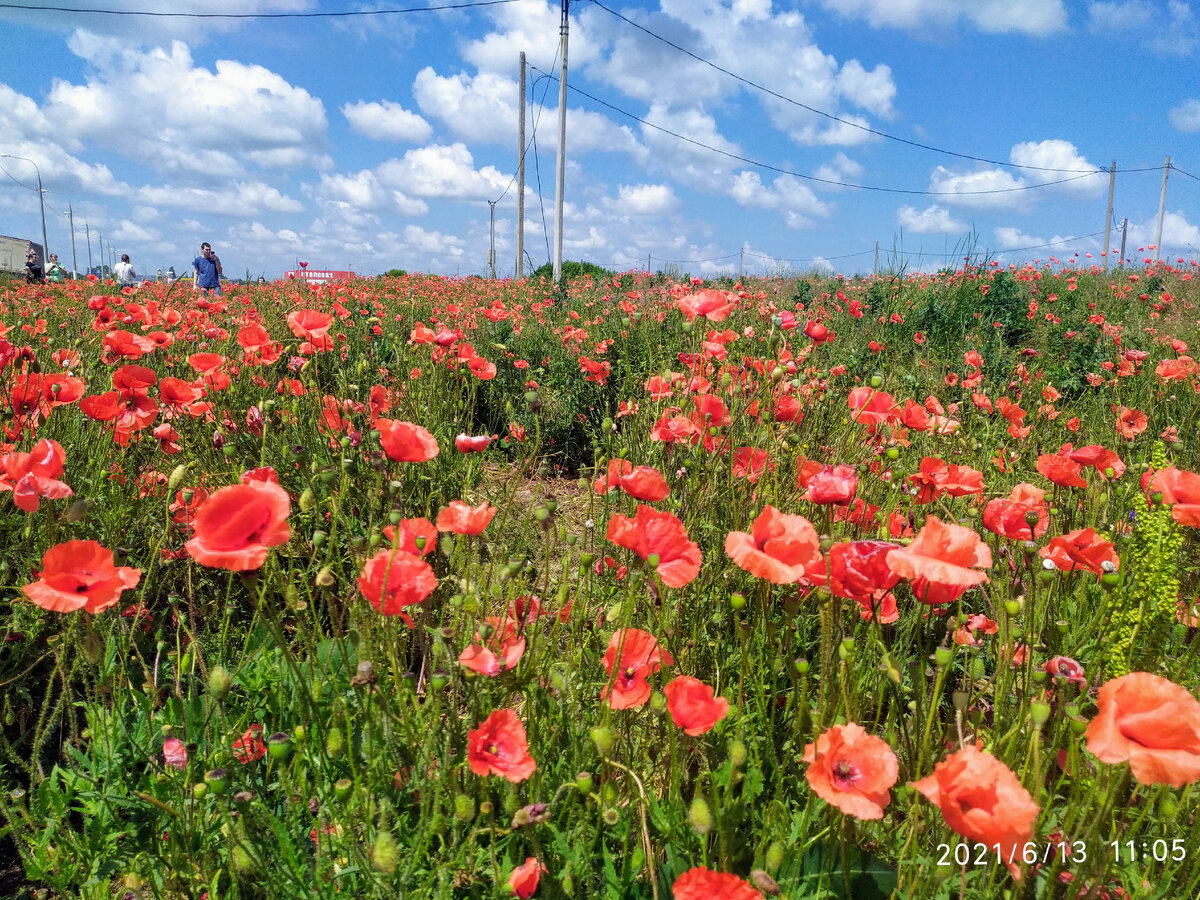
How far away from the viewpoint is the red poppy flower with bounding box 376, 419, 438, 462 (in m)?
1.43

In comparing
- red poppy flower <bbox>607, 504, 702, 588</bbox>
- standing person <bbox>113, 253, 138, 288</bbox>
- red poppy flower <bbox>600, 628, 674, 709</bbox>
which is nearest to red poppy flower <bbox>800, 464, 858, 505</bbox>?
red poppy flower <bbox>607, 504, 702, 588</bbox>

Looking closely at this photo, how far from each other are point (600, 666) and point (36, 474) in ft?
4.01

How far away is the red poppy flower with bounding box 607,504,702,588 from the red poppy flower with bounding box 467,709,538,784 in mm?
339

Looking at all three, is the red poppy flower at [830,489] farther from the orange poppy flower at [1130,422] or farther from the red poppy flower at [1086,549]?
the orange poppy flower at [1130,422]

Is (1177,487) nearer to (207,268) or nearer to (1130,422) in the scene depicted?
(1130,422)

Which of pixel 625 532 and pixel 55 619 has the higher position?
pixel 625 532

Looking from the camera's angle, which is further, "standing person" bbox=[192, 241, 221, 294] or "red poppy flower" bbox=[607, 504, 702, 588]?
"standing person" bbox=[192, 241, 221, 294]

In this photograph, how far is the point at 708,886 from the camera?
92 cm

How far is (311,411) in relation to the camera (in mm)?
2982

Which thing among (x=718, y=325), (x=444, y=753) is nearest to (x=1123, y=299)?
(x=718, y=325)

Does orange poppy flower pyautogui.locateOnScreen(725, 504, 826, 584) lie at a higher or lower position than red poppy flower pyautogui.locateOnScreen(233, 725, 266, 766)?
higher

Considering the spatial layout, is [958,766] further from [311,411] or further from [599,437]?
[599,437]

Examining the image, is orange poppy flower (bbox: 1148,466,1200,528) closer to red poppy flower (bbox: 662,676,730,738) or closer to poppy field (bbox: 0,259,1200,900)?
poppy field (bbox: 0,259,1200,900)

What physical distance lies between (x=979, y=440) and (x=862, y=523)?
1563mm
